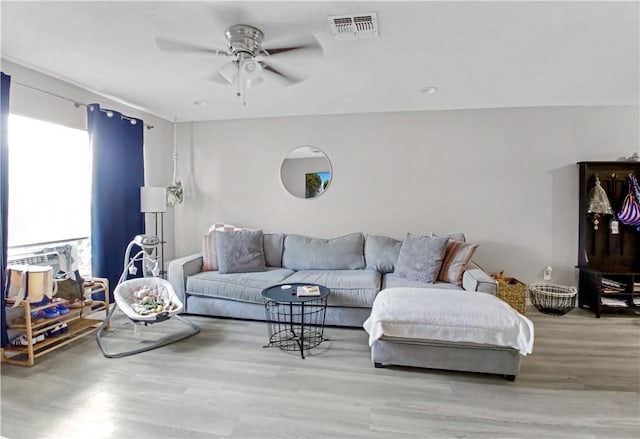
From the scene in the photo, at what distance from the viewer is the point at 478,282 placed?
9.87 feet

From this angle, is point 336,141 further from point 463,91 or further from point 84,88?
point 84,88

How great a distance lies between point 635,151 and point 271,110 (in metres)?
4.31

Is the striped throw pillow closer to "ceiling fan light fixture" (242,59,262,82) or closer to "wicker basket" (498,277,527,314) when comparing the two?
"ceiling fan light fixture" (242,59,262,82)

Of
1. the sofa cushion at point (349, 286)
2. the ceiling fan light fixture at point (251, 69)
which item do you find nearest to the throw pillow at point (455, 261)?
the sofa cushion at point (349, 286)

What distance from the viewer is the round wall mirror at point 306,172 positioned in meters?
4.46

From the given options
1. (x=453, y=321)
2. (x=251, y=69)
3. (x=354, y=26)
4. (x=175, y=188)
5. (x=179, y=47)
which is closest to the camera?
(x=354, y=26)

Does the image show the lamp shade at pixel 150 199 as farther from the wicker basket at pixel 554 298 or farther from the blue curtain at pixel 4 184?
the wicker basket at pixel 554 298

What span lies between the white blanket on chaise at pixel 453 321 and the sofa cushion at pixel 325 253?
1.36 m

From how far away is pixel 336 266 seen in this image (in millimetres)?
3979

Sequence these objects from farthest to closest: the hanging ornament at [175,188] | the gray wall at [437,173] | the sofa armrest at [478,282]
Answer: the hanging ornament at [175,188] → the gray wall at [437,173] → the sofa armrest at [478,282]

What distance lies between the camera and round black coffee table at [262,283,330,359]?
2.82m

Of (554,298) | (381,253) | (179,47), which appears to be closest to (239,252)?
(381,253)

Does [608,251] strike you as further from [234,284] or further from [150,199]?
[150,199]

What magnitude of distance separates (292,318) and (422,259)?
1.44 m
